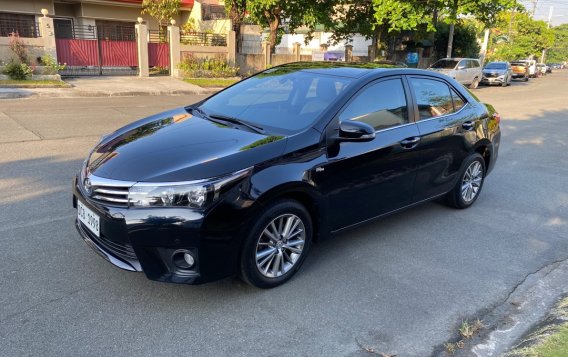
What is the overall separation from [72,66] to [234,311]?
64.5 ft

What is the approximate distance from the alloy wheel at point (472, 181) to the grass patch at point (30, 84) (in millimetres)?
15049

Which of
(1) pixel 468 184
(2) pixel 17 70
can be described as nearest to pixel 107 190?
(1) pixel 468 184

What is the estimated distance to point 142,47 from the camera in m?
21.0

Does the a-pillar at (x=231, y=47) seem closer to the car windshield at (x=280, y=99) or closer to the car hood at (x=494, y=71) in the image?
the car hood at (x=494, y=71)

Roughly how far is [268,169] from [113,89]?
1474 cm

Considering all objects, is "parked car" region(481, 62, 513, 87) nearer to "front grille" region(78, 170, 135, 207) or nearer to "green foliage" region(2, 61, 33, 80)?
"green foliage" region(2, 61, 33, 80)

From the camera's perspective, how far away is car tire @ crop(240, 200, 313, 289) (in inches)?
130

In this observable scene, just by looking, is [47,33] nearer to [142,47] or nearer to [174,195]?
[142,47]

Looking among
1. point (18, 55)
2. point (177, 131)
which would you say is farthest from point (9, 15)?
point (177, 131)

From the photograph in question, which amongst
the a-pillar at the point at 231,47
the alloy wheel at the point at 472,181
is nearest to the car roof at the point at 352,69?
the alloy wheel at the point at 472,181

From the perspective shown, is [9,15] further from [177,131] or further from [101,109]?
[177,131]

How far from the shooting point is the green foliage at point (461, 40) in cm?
3369

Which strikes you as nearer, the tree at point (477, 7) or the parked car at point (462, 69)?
the tree at point (477, 7)

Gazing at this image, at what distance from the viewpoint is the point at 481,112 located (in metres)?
5.52
